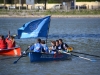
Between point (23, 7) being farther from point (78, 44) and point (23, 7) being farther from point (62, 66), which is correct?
point (62, 66)

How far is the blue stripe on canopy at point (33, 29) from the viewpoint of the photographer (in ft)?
117

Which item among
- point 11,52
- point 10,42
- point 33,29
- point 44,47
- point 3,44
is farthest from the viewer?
point 10,42

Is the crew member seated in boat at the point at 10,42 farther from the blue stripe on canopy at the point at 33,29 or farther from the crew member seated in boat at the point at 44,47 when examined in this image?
the crew member seated in boat at the point at 44,47

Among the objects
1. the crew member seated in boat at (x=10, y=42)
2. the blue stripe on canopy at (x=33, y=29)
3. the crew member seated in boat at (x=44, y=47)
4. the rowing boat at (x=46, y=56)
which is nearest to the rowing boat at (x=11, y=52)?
the crew member seated in boat at (x=10, y=42)

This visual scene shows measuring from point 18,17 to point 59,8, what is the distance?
31.4 ft

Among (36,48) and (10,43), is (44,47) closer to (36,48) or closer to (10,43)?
(36,48)

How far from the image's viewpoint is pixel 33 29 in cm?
3603

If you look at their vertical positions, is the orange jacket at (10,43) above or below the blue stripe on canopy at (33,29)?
below

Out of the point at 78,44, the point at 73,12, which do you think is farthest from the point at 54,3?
the point at 78,44

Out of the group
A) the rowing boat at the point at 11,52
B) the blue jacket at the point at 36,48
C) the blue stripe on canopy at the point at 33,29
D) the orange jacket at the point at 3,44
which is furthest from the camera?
the rowing boat at the point at 11,52

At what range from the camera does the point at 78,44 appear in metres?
50.1

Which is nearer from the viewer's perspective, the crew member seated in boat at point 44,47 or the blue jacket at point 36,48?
the blue jacket at point 36,48

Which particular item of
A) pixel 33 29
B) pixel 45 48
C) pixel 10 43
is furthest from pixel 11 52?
pixel 45 48

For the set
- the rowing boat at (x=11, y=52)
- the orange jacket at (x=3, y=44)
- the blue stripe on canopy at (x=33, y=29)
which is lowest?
the rowing boat at (x=11, y=52)
